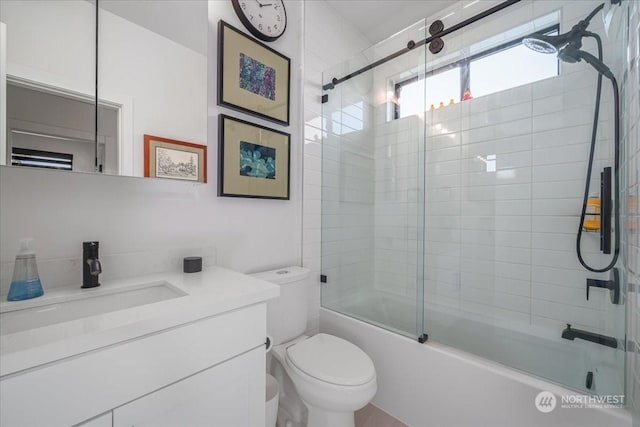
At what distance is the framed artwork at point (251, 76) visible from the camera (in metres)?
1.40

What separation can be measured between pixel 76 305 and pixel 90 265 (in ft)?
0.43

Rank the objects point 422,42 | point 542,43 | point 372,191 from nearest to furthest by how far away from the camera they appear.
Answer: point 542,43 < point 422,42 < point 372,191

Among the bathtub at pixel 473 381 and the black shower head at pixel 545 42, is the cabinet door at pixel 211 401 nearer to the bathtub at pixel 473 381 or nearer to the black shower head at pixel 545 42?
the bathtub at pixel 473 381

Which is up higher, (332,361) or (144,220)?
(144,220)

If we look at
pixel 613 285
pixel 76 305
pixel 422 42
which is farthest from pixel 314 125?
pixel 613 285

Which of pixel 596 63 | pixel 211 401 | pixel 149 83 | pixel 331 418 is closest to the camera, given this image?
pixel 211 401

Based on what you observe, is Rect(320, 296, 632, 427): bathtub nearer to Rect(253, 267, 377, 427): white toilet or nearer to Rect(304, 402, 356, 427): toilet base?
Rect(253, 267, 377, 427): white toilet

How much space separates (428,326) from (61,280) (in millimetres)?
1721

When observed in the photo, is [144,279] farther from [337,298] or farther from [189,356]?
[337,298]

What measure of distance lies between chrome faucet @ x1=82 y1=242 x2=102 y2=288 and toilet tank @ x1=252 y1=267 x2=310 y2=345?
682mm

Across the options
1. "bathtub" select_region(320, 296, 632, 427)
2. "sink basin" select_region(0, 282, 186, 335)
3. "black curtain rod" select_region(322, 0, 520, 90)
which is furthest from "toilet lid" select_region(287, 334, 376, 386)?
"black curtain rod" select_region(322, 0, 520, 90)

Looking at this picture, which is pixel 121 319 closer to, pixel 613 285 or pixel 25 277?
pixel 25 277

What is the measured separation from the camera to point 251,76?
1.52 m

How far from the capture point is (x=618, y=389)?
3.41 feet
